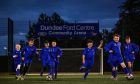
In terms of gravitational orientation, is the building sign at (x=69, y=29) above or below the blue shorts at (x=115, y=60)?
above

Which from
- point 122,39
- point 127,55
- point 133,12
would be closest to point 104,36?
point 122,39

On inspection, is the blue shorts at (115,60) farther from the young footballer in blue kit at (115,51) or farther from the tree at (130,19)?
the tree at (130,19)

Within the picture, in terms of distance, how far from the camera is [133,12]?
5338cm

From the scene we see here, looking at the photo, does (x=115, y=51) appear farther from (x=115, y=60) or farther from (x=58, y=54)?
(x=58, y=54)

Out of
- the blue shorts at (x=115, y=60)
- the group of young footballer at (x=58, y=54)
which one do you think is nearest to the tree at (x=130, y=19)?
the group of young footballer at (x=58, y=54)

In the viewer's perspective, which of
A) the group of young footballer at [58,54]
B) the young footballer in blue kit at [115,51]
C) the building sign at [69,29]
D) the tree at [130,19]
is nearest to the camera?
the young footballer in blue kit at [115,51]

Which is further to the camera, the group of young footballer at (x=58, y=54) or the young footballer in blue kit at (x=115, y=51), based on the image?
the group of young footballer at (x=58, y=54)

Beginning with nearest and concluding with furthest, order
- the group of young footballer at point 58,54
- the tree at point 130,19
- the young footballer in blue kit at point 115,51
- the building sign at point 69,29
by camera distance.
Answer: the young footballer in blue kit at point 115,51 → the group of young footballer at point 58,54 → the building sign at point 69,29 → the tree at point 130,19

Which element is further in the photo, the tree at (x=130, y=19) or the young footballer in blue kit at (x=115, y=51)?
the tree at (x=130, y=19)

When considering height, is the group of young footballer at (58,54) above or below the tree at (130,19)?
below

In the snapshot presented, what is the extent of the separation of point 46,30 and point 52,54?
8.89m

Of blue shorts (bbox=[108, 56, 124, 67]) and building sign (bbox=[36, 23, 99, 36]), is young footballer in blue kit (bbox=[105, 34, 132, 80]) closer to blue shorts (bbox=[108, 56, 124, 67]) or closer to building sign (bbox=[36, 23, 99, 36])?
blue shorts (bbox=[108, 56, 124, 67])

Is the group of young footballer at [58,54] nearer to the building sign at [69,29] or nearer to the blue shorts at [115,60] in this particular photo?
the blue shorts at [115,60]

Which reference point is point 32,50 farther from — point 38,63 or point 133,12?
point 133,12
